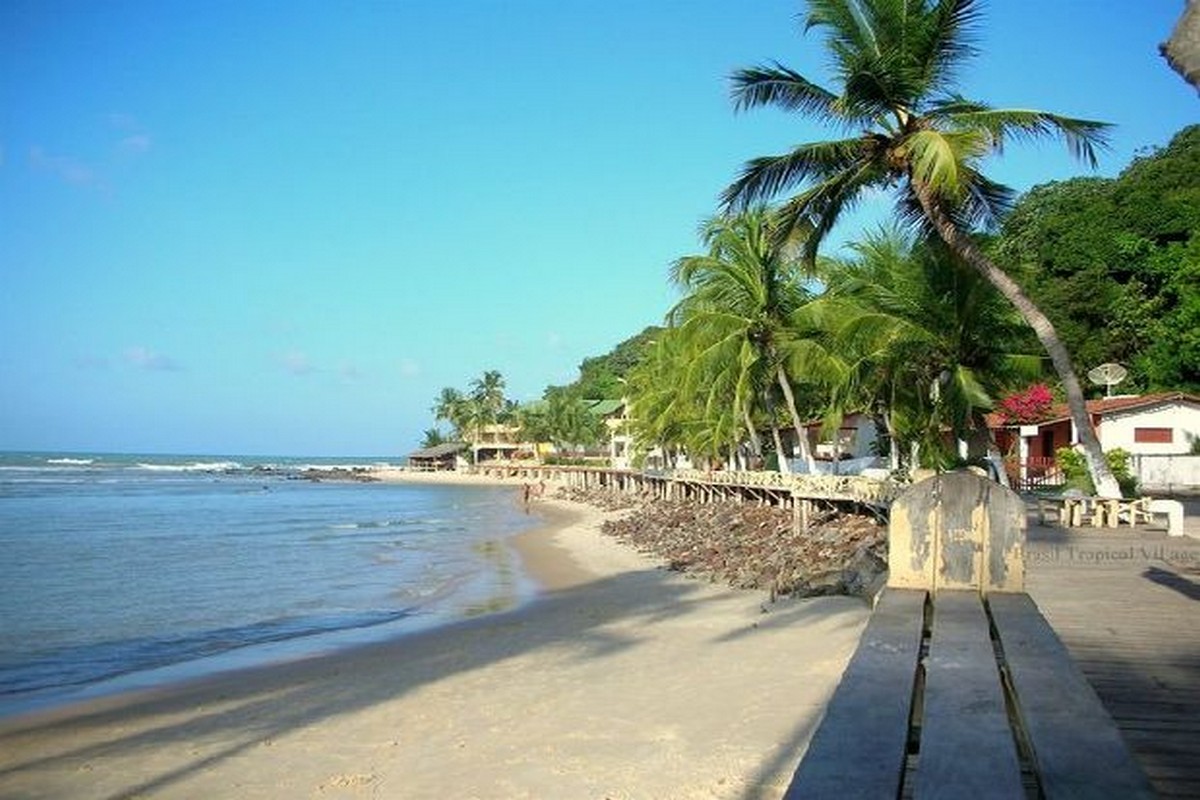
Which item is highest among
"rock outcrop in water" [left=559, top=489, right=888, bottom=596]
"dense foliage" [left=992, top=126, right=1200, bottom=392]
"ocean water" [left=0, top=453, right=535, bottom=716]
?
"dense foliage" [left=992, top=126, right=1200, bottom=392]

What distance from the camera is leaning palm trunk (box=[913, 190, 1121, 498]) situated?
51.3ft

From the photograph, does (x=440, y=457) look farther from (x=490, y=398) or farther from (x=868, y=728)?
(x=868, y=728)

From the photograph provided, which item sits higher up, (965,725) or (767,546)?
(965,725)

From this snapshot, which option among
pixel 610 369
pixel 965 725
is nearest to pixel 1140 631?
pixel 965 725

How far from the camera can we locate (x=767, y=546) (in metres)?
22.5

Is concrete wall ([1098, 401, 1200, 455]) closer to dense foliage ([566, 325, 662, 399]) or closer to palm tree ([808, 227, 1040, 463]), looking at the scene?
palm tree ([808, 227, 1040, 463])

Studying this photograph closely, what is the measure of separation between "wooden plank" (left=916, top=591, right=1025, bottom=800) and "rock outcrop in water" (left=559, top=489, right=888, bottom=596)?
970 cm

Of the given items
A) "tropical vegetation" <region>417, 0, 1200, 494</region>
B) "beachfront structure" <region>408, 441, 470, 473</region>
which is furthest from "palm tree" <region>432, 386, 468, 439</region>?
"tropical vegetation" <region>417, 0, 1200, 494</region>

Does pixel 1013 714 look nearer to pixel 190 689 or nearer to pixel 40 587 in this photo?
pixel 190 689

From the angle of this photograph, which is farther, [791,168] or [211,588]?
[211,588]

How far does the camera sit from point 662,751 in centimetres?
762

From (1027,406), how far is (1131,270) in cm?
1624

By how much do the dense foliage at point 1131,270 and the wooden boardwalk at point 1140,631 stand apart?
99.1 ft

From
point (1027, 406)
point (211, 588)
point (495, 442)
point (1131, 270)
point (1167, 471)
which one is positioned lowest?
point (211, 588)
